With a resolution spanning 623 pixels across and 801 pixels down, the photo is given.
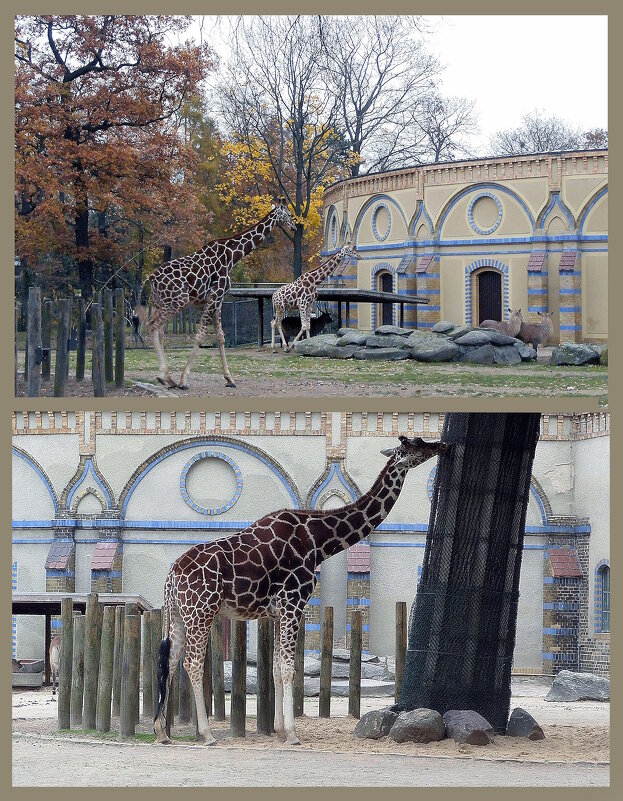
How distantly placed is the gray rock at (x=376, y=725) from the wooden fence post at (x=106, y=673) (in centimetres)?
338

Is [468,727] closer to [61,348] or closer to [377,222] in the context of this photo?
[61,348]

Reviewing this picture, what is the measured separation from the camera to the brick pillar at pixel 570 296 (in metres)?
25.5

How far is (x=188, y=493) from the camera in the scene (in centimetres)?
3369

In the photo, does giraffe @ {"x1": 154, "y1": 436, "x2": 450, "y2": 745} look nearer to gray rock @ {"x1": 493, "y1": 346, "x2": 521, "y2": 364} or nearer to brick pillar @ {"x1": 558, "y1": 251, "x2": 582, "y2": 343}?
gray rock @ {"x1": 493, "y1": 346, "x2": 521, "y2": 364}

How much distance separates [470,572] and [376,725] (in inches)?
87.9

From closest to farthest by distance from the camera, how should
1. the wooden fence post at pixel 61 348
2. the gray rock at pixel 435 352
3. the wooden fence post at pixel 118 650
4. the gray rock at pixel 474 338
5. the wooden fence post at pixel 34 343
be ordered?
the wooden fence post at pixel 61 348, the wooden fence post at pixel 34 343, the wooden fence post at pixel 118 650, the gray rock at pixel 435 352, the gray rock at pixel 474 338

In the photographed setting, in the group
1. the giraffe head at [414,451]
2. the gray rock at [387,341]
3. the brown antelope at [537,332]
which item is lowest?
the giraffe head at [414,451]

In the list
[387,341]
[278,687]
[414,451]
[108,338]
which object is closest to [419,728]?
[278,687]

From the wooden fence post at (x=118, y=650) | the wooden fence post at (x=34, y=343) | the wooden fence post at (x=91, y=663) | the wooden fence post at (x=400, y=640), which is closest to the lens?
the wooden fence post at (x=34, y=343)

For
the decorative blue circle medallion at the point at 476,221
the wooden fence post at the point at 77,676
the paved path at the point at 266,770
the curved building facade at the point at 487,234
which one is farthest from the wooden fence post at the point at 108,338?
the decorative blue circle medallion at the point at 476,221

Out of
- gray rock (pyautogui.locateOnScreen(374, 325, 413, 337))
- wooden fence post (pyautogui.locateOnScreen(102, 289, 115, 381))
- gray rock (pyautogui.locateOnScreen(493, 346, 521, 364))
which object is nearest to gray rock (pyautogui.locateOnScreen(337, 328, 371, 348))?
gray rock (pyautogui.locateOnScreen(374, 325, 413, 337))

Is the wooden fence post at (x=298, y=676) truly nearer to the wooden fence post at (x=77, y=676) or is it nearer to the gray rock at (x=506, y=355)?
the wooden fence post at (x=77, y=676)

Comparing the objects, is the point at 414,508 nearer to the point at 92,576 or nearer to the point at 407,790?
the point at 92,576

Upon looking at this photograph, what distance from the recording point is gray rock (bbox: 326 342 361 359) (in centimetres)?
1988
